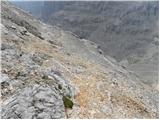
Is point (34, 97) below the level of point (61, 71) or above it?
below

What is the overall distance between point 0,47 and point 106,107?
7075 mm

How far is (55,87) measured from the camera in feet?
76.4

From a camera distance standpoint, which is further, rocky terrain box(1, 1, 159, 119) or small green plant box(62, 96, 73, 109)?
small green plant box(62, 96, 73, 109)

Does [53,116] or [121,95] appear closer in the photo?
[53,116]

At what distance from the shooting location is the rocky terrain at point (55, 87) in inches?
830

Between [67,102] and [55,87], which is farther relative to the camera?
[55,87]

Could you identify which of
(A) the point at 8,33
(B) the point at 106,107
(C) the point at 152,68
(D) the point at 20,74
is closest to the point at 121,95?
(B) the point at 106,107

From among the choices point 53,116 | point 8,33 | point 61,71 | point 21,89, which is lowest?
point 53,116

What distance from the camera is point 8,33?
30.6 metres

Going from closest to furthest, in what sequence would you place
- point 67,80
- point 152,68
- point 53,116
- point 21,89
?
point 53,116, point 21,89, point 67,80, point 152,68

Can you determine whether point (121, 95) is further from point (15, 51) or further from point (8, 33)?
point (8, 33)

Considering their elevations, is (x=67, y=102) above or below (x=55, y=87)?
below

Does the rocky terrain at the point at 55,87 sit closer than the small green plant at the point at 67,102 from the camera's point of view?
Yes

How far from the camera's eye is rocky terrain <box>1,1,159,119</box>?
21.1 metres
